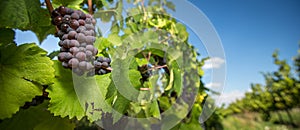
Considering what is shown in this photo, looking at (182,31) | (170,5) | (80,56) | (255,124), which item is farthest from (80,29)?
(255,124)

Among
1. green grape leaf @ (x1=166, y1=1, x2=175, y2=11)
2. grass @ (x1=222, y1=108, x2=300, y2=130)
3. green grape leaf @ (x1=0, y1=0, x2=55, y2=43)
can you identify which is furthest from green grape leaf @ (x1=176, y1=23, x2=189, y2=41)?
grass @ (x1=222, y1=108, x2=300, y2=130)

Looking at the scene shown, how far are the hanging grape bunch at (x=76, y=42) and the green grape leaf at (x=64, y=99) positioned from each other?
0.08 meters

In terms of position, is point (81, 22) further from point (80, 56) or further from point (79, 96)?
point (79, 96)

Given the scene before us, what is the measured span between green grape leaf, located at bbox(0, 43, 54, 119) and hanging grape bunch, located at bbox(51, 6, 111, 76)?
0.08m

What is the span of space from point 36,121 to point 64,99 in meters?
0.25

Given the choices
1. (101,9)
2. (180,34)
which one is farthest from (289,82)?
(101,9)

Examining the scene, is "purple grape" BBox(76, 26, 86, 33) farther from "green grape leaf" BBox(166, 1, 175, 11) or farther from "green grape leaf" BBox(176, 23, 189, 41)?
"green grape leaf" BBox(166, 1, 175, 11)

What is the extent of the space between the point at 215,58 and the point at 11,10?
3.82 ft

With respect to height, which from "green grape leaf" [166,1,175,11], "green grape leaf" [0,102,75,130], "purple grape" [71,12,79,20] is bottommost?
"green grape leaf" [0,102,75,130]

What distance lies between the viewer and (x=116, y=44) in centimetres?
136

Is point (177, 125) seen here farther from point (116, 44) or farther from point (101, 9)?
point (101, 9)

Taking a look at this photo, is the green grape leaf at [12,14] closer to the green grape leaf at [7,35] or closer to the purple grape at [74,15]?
the purple grape at [74,15]

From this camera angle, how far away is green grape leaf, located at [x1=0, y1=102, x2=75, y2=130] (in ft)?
3.40

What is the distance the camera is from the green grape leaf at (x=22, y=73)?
84cm
